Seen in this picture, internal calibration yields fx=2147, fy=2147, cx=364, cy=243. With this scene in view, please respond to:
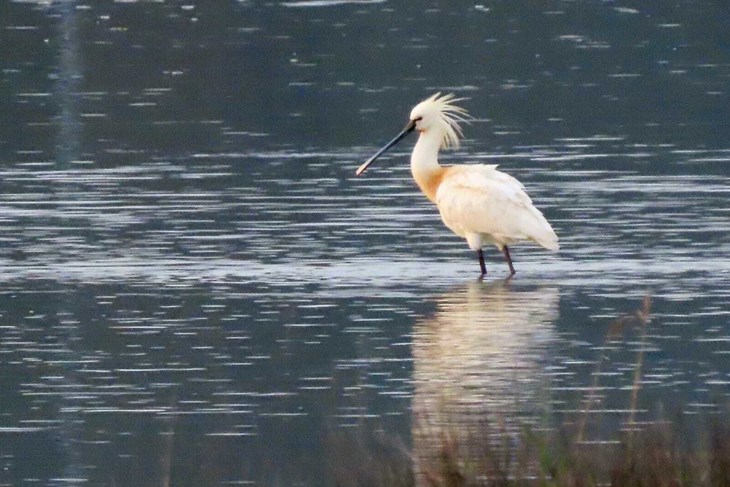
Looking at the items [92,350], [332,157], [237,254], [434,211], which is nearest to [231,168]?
[332,157]

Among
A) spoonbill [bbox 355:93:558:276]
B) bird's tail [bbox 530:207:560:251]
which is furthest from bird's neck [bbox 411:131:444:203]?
bird's tail [bbox 530:207:560:251]

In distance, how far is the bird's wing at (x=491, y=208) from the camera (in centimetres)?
1374

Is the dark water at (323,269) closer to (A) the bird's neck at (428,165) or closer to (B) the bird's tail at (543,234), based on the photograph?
(B) the bird's tail at (543,234)

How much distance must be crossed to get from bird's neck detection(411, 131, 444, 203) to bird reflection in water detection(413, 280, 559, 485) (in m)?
1.91

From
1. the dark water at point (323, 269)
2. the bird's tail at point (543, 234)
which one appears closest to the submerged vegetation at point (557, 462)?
the dark water at point (323, 269)

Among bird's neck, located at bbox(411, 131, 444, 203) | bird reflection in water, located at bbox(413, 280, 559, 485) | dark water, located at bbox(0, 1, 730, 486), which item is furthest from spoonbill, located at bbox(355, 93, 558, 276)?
bird reflection in water, located at bbox(413, 280, 559, 485)

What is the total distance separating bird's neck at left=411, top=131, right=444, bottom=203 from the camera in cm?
1524

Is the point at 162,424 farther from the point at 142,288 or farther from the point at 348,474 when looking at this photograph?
the point at 142,288

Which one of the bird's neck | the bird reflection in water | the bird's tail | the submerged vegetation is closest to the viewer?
the submerged vegetation

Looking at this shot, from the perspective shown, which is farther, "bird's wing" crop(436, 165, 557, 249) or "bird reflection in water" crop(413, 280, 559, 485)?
"bird's wing" crop(436, 165, 557, 249)

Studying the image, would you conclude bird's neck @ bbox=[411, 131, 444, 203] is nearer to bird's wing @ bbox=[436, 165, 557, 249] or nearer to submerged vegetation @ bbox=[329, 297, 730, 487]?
bird's wing @ bbox=[436, 165, 557, 249]

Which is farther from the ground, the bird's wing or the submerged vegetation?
the submerged vegetation

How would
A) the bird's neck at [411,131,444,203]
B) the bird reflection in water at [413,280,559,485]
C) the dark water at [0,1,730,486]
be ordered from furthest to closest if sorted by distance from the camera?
1. the bird's neck at [411,131,444,203]
2. the dark water at [0,1,730,486]
3. the bird reflection in water at [413,280,559,485]

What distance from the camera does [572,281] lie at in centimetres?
1312
